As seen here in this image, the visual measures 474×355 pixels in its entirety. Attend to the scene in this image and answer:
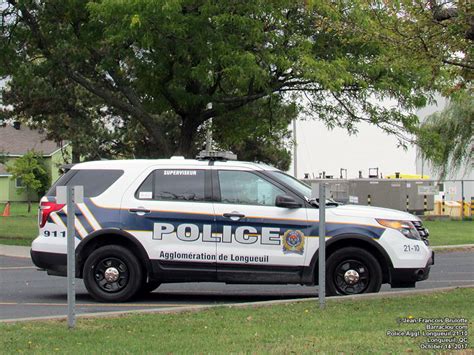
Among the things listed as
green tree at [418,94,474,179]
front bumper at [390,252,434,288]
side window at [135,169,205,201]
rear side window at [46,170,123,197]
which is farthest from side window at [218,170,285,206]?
green tree at [418,94,474,179]

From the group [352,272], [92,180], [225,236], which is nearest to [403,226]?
[352,272]

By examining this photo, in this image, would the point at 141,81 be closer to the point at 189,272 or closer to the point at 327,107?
the point at 327,107

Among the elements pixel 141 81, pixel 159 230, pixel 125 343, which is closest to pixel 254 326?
pixel 125 343

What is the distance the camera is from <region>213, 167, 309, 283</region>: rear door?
1003 centimetres

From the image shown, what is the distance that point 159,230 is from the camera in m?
10.2

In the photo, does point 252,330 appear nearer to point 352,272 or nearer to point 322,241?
point 322,241

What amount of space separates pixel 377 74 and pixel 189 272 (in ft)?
32.4

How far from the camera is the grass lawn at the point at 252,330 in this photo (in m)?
Result: 6.55

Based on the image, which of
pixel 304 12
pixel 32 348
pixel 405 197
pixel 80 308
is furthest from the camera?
pixel 405 197

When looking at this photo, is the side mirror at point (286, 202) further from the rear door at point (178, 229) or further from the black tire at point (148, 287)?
the black tire at point (148, 287)

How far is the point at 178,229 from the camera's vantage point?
33.3 ft

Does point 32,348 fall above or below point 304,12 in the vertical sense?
below

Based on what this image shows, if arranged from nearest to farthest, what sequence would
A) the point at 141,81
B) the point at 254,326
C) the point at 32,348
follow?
the point at 32,348 < the point at 254,326 < the point at 141,81

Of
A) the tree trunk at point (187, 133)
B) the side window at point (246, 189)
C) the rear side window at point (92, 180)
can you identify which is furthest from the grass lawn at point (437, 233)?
the side window at point (246, 189)
